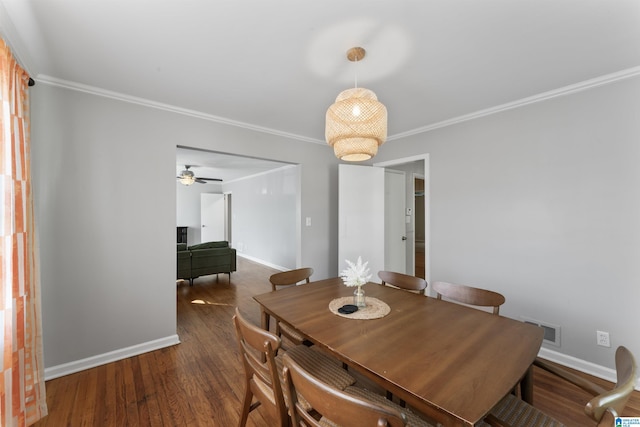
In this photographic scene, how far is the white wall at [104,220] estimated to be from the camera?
208 cm

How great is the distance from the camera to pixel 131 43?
1.65m

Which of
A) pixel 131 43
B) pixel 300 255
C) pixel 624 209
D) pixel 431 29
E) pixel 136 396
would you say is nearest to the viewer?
pixel 431 29

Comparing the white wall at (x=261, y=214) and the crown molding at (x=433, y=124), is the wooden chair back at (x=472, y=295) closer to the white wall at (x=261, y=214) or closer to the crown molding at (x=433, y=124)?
the crown molding at (x=433, y=124)

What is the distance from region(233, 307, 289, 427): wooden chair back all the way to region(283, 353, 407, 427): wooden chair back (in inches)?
6.2

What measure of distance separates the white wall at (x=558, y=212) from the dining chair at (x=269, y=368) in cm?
212

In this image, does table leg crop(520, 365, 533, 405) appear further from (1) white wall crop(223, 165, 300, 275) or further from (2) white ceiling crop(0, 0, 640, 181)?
(1) white wall crop(223, 165, 300, 275)

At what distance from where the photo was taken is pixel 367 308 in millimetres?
1637

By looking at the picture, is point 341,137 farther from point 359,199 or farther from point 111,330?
point 111,330

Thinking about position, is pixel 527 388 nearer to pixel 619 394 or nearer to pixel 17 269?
pixel 619 394

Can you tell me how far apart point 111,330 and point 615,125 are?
4.57m

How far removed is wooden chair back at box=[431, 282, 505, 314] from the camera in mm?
1721

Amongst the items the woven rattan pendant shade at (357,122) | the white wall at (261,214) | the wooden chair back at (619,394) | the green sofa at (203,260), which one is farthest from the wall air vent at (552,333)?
the green sofa at (203,260)

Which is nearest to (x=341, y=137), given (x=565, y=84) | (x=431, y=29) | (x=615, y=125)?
(x=431, y=29)


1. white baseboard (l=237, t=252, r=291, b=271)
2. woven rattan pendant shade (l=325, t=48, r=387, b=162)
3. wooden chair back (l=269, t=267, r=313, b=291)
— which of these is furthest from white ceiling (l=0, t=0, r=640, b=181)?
white baseboard (l=237, t=252, r=291, b=271)
